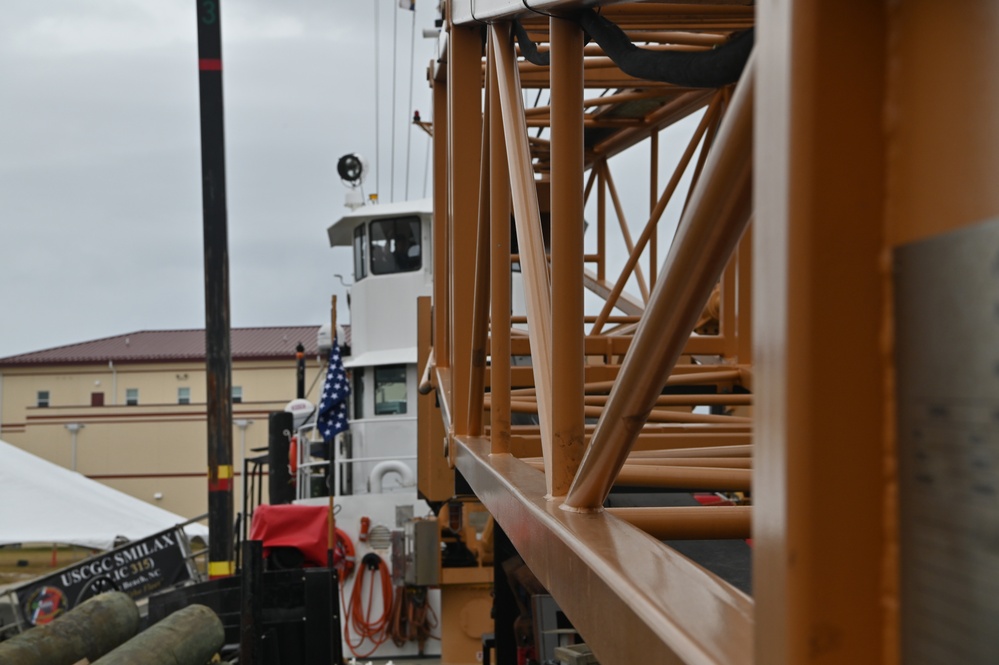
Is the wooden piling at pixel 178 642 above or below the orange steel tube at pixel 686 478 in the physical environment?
below

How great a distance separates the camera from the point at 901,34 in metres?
0.86

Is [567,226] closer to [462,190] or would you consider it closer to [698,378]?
[462,190]

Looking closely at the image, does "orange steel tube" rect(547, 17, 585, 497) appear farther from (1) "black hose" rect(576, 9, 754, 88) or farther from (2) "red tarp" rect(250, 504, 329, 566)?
(2) "red tarp" rect(250, 504, 329, 566)

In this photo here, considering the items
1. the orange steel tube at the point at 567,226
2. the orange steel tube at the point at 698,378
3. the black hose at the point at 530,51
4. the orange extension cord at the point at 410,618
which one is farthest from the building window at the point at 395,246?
the orange steel tube at the point at 567,226

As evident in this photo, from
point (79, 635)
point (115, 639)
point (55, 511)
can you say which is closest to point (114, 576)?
point (115, 639)

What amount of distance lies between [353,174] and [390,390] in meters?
4.32

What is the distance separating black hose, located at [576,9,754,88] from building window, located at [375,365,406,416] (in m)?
17.9

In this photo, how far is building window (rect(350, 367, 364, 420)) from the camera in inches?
795

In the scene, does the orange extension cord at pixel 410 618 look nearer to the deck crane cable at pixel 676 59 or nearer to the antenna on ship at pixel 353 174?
the antenna on ship at pixel 353 174

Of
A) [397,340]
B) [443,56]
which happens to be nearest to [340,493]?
[397,340]

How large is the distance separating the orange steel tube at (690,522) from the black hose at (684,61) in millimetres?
986

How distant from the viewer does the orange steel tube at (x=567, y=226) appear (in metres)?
2.41

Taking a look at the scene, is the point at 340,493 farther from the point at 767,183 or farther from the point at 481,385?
the point at 767,183

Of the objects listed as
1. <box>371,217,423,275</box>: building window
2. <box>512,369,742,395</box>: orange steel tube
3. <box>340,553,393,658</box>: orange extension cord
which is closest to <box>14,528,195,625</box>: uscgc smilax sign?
<box>340,553,393,658</box>: orange extension cord
